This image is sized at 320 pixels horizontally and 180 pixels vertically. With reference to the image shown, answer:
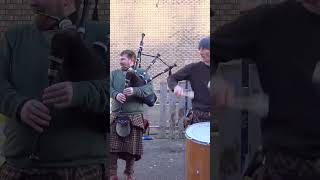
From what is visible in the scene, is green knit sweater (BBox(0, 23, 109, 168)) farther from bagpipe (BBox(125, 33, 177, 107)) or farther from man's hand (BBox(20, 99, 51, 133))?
bagpipe (BBox(125, 33, 177, 107))

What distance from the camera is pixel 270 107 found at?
1.82m

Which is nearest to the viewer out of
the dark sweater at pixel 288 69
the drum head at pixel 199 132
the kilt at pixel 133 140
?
the dark sweater at pixel 288 69

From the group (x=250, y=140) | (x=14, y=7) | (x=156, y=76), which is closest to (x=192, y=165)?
(x=156, y=76)

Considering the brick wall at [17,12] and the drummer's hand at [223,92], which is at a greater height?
the brick wall at [17,12]

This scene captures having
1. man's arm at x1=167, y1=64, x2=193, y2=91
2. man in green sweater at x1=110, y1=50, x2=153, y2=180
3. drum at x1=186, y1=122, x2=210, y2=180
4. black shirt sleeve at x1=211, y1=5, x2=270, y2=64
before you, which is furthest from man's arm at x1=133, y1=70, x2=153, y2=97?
black shirt sleeve at x1=211, y1=5, x2=270, y2=64

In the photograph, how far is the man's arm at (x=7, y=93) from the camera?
194 centimetres

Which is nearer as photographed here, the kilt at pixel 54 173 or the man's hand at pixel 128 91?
A: the kilt at pixel 54 173

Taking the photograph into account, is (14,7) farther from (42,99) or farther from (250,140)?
(250,140)

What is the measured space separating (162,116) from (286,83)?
3.65 m

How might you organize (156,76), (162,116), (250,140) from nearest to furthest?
(250,140) → (156,76) → (162,116)

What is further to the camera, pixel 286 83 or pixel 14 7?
pixel 14 7

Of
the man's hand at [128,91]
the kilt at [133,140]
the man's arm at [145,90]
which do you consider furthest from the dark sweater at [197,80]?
the kilt at [133,140]

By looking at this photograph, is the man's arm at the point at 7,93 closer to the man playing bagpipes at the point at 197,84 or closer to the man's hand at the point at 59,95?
the man's hand at the point at 59,95

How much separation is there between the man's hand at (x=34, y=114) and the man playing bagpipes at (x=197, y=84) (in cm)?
128
